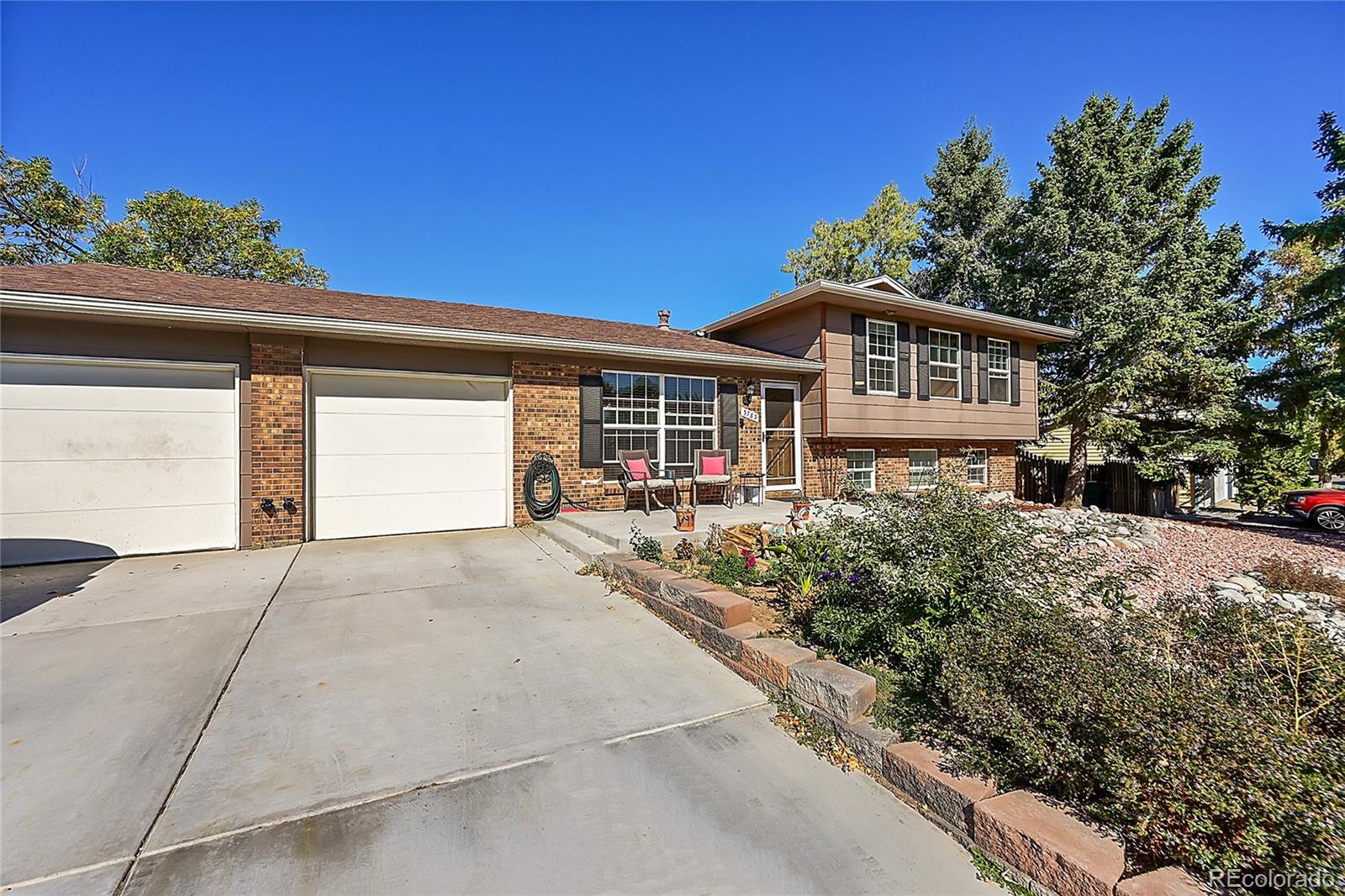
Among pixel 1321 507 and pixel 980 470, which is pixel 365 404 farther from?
pixel 1321 507

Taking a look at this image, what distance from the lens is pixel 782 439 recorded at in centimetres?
1060

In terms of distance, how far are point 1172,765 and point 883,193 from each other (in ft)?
78.9

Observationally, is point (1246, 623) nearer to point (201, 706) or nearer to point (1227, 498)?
point (201, 706)


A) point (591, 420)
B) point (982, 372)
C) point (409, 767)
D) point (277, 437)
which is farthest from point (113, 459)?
point (982, 372)

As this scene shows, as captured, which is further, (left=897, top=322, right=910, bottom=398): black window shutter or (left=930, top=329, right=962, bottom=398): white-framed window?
(left=930, top=329, right=962, bottom=398): white-framed window

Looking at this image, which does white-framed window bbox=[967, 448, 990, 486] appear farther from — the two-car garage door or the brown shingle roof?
the two-car garage door

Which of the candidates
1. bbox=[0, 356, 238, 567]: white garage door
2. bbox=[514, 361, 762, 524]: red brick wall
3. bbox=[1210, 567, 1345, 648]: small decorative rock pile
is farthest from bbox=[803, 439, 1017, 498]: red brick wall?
bbox=[0, 356, 238, 567]: white garage door

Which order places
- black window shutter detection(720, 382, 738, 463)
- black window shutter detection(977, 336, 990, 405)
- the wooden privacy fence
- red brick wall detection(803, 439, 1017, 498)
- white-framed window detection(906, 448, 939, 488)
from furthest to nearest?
the wooden privacy fence
black window shutter detection(977, 336, 990, 405)
white-framed window detection(906, 448, 939, 488)
red brick wall detection(803, 439, 1017, 498)
black window shutter detection(720, 382, 738, 463)

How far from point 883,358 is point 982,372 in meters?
2.90

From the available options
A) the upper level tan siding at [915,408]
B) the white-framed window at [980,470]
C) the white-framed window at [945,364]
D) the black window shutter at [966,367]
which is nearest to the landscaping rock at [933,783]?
the upper level tan siding at [915,408]

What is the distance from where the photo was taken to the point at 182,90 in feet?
31.6

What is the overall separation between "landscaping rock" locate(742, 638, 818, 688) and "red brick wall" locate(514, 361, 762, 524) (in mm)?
5262

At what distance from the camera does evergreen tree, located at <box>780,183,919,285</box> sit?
21.9 meters

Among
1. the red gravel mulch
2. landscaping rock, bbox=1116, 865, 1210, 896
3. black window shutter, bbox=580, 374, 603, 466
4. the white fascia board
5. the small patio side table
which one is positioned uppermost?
the white fascia board
